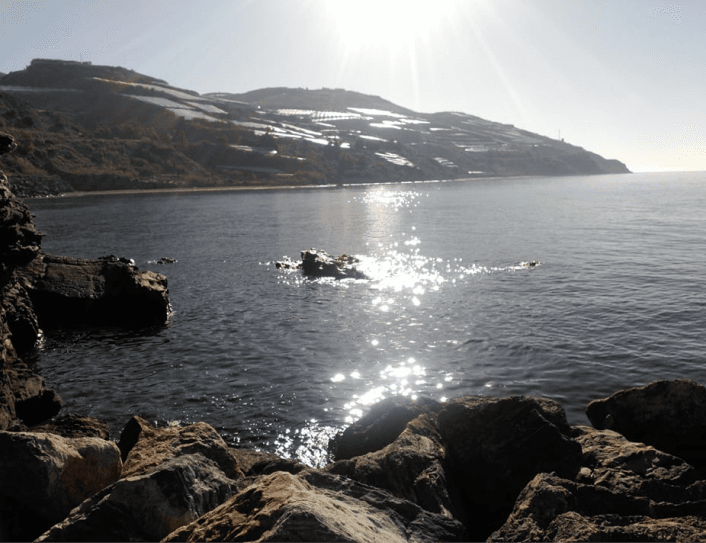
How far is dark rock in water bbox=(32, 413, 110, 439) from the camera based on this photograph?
12.1 meters

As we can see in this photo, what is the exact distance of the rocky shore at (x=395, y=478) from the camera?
5957mm

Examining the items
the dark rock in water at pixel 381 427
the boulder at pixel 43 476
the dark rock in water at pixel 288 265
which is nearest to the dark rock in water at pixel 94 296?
the dark rock in water at pixel 288 265

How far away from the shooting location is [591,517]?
637cm

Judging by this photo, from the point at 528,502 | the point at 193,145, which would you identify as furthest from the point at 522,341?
the point at 193,145

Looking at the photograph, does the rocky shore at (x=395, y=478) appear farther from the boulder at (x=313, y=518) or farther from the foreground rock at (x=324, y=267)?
the foreground rock at (x=324, y=267)

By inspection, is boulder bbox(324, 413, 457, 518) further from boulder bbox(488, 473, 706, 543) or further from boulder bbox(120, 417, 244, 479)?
boulder bbox(120, 417, 244, 479)

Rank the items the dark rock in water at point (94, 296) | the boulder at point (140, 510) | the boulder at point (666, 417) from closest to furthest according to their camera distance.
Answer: the boulder at point (140, 510), the boulder at point (666, 417), the dark rock in water at point (94, 296)

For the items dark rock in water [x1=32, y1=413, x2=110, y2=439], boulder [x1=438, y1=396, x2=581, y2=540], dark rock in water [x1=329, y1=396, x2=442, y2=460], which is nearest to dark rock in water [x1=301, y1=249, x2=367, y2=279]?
dark rock in water [x1=329, y1=396, x2=442, y2=460]

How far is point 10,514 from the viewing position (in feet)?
24.5

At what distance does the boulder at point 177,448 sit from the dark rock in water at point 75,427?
2.28m

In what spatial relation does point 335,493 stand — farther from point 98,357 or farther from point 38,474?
point 98,357

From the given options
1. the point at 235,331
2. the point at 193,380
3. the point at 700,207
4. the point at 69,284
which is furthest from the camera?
the point at 700,207

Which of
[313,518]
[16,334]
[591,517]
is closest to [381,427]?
[591,517]

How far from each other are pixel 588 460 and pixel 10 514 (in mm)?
10111
